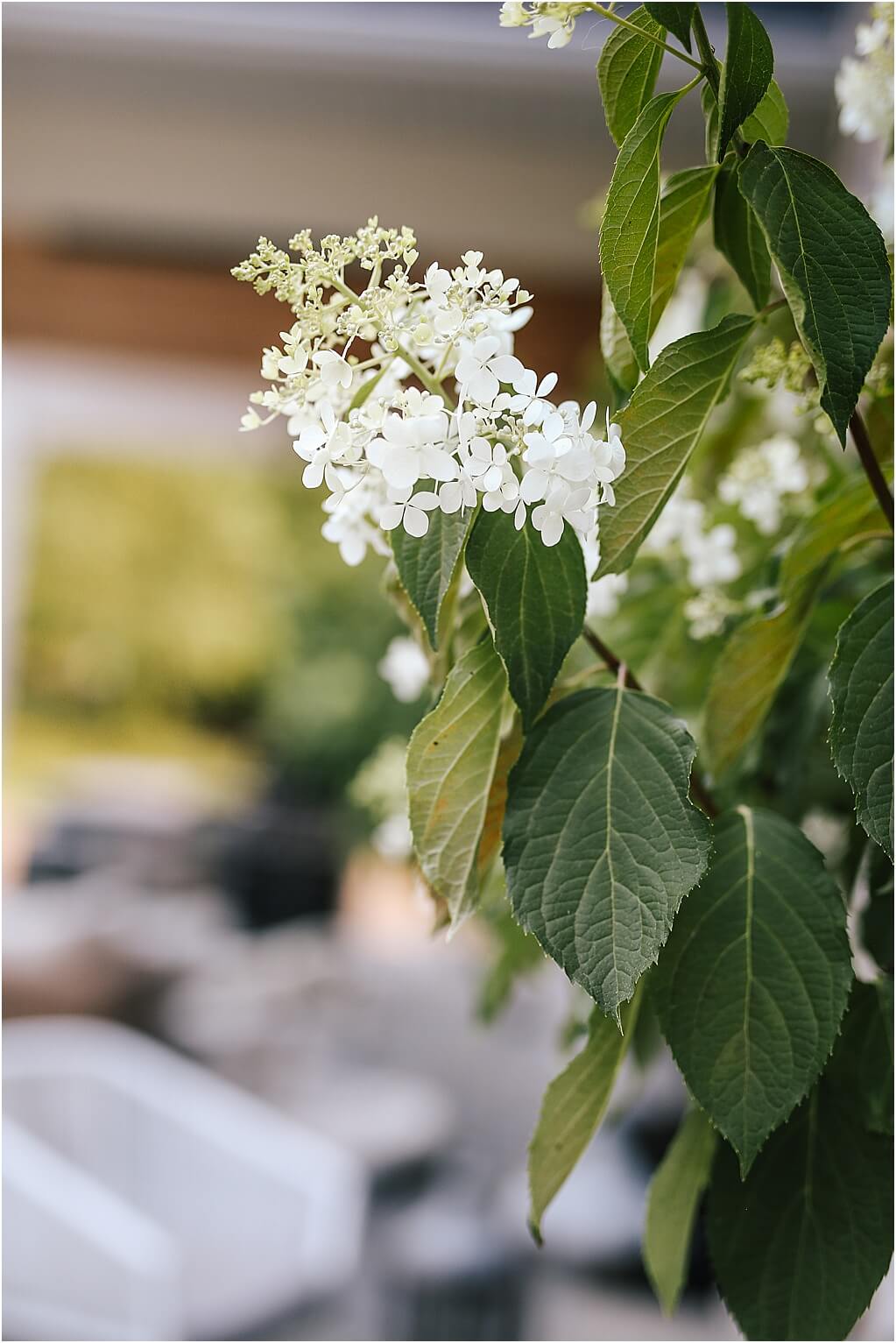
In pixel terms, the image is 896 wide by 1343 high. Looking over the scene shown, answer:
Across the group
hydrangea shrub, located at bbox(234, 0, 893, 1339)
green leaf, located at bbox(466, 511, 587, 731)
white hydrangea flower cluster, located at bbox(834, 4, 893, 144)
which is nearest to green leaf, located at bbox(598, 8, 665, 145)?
hydrangea shrub, located at bbox(234, 0, 893, 1339)

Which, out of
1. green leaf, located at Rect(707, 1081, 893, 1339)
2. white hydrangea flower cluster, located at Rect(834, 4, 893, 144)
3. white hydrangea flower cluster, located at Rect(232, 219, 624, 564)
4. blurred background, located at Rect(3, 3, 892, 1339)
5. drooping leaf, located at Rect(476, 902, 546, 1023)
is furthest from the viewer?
blurred background, located at Rect(3, 3, 892, 1339)

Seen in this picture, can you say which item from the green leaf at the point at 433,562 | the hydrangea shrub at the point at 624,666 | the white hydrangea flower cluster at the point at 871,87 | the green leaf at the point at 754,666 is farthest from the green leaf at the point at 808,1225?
the white hydrangea flower cluster at the point at 871,87

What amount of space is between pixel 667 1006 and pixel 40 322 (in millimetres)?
2710

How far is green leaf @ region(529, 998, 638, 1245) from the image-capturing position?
403 millimetres

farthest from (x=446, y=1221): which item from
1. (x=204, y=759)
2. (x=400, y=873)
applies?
(x=204, y=759)

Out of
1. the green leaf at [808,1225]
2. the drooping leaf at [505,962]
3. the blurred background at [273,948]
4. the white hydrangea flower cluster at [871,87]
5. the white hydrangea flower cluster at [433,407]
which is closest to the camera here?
the white hydrangea flower cluster at [433,407]

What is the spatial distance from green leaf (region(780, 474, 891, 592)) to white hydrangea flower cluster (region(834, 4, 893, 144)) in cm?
24

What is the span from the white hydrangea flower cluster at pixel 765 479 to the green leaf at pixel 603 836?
0.73ft

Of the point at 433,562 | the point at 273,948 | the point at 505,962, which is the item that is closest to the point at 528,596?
the point at 433,562

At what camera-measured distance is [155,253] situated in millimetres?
2621

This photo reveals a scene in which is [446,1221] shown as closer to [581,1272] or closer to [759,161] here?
[581,1272]

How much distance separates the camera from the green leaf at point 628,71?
1.16 ft

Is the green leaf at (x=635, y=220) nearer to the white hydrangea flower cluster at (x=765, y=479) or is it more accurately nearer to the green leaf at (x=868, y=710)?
the green leaf at (x=868, y=710)

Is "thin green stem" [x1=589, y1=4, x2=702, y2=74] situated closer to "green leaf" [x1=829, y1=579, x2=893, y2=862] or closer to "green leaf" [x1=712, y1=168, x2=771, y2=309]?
"green leaf" [x1=712, y1=168, x2=771, y2=309]
